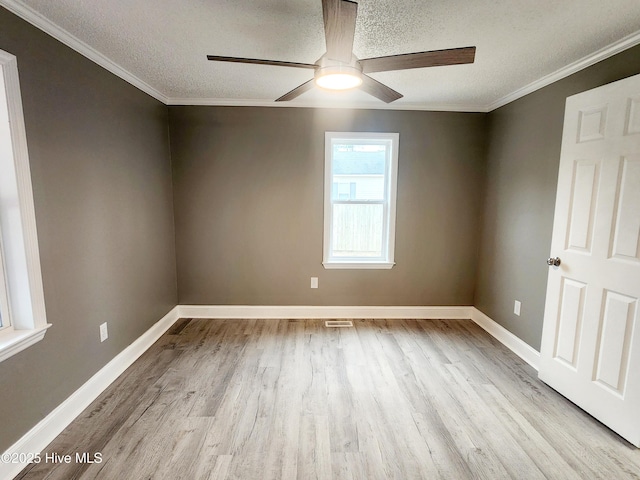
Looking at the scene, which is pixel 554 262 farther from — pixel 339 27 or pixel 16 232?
pixel 16 232

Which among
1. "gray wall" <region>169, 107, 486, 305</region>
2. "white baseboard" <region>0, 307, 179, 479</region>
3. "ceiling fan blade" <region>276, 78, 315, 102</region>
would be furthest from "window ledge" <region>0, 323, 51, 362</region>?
"ceiling fan blade" <region>276, 78, 315, 102</region>

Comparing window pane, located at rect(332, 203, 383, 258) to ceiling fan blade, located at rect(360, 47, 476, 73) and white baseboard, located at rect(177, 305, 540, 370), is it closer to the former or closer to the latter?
white baseboard, located at rect(177, 305, 540, 370)

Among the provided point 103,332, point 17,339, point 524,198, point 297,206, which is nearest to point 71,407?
point 103,332

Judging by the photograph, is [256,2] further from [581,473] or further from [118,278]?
[581,473]

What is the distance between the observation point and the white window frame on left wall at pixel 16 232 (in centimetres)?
155

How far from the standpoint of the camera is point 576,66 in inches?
87.1

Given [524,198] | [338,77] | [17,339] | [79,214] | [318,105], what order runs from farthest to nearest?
[318,105] → [524,198] → [79,214] → [338,77] → [17,339]

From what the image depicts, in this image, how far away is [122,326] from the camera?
2520 millimetres

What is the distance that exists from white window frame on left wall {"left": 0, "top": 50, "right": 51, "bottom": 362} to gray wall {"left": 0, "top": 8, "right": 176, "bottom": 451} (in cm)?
6

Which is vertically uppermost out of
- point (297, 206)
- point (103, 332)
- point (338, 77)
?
point (338, 77)

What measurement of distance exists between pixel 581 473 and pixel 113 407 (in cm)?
276

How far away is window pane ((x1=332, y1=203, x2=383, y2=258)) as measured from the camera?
3512 millimetres

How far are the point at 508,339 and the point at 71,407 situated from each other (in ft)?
11.5

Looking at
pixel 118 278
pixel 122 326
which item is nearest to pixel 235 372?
pixel 122 326
